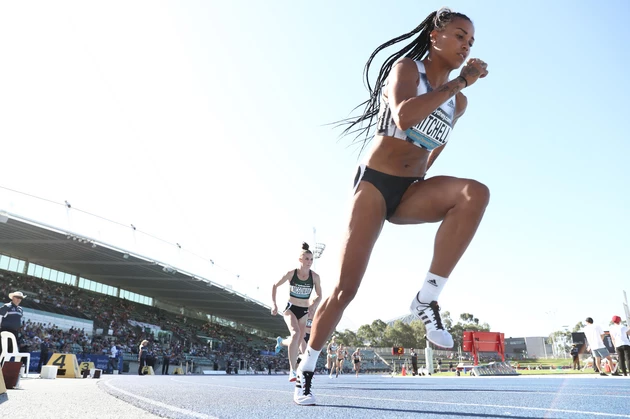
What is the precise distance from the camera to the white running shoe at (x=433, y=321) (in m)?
2.25

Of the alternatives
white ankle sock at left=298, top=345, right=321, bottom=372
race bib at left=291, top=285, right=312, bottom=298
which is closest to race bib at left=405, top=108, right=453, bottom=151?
white ankle sock at left=298, top=345, right=321, bottom=372

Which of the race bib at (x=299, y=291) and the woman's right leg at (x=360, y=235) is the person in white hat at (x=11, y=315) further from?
the woman's right leg at (x=360, y=235)

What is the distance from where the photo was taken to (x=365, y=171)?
8.35 ft

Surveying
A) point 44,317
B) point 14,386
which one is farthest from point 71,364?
point 44,317

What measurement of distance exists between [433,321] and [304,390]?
3.45ft

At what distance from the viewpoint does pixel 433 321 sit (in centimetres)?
235

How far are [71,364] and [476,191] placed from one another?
1270cm

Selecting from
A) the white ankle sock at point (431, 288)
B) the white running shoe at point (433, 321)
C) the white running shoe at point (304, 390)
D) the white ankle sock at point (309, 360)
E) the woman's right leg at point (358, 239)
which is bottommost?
the white running shoe at point (304, 390)

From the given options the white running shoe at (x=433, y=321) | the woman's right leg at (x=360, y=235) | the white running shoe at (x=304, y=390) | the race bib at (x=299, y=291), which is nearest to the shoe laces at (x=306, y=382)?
the white running shoe at (x=304, y=390)

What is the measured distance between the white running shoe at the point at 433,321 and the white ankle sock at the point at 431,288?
0.03 m

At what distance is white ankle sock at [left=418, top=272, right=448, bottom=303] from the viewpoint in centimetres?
238

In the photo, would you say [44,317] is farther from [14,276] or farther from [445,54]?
[445,54]

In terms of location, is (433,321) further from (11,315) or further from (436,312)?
(11,315)

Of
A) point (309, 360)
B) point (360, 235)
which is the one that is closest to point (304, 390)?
point (309, 360)
